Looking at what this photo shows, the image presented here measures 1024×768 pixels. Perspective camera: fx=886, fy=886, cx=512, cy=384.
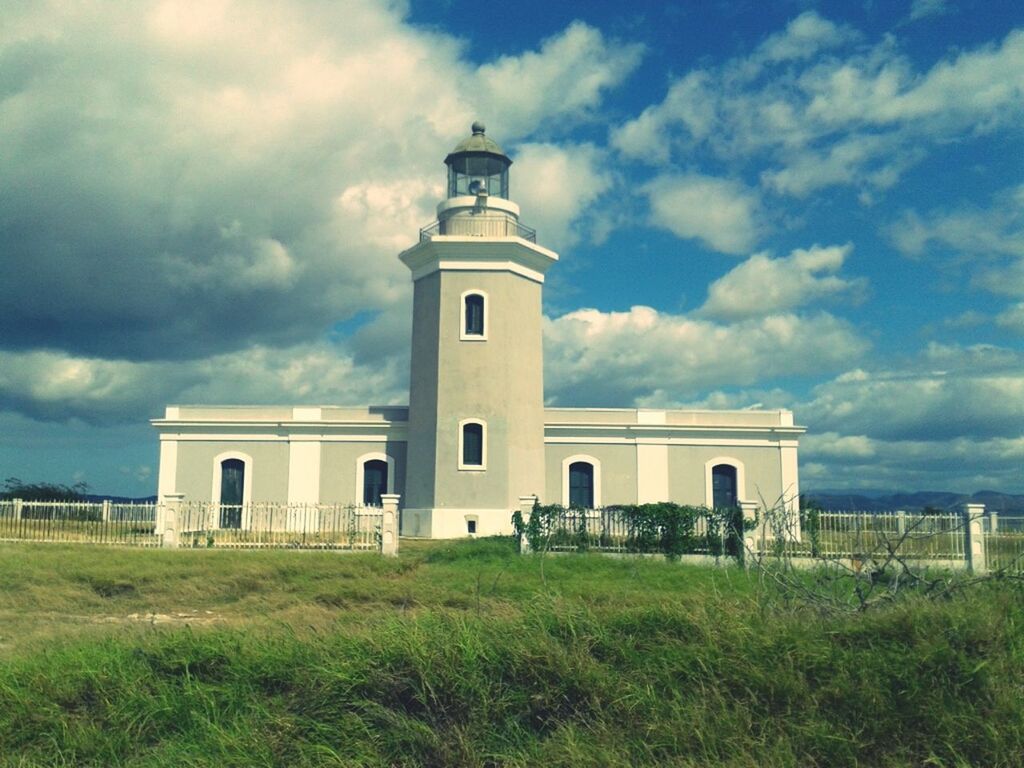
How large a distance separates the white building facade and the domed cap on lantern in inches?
1.5

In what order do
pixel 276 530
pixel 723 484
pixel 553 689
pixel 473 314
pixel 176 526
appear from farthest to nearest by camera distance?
pixel 723 484
pixel 473 314
pixel 276 530
pixel 176 526
pixel 553 689

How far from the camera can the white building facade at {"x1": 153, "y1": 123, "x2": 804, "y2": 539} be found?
23172 mm

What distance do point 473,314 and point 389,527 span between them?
815 cm

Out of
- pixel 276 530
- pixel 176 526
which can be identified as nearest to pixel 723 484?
pixel 276 530

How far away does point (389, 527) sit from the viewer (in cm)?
1716

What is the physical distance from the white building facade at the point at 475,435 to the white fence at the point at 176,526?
3.39 metres

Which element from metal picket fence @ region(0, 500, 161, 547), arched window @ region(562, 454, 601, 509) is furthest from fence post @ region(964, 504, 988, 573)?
metal picket fence @ region(0, 500, 161, 547)

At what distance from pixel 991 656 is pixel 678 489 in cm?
2217

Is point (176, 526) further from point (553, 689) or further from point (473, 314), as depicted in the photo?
point (553, 689)

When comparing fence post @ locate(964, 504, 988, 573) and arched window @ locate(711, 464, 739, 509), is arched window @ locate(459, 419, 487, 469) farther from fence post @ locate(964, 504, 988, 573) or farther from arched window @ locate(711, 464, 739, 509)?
fence post @ locate(964, 504, 988, 573)


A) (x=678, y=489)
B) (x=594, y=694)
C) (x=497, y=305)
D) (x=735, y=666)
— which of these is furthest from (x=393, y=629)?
(x=678, y=489)

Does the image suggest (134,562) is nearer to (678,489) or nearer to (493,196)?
(493,196)

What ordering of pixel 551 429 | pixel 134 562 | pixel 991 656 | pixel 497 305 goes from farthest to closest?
1. pixel 551 429
2. pixel 497 305
3. pixel 134 562
4. pixel 991 656

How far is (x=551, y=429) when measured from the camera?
26.5 meters
